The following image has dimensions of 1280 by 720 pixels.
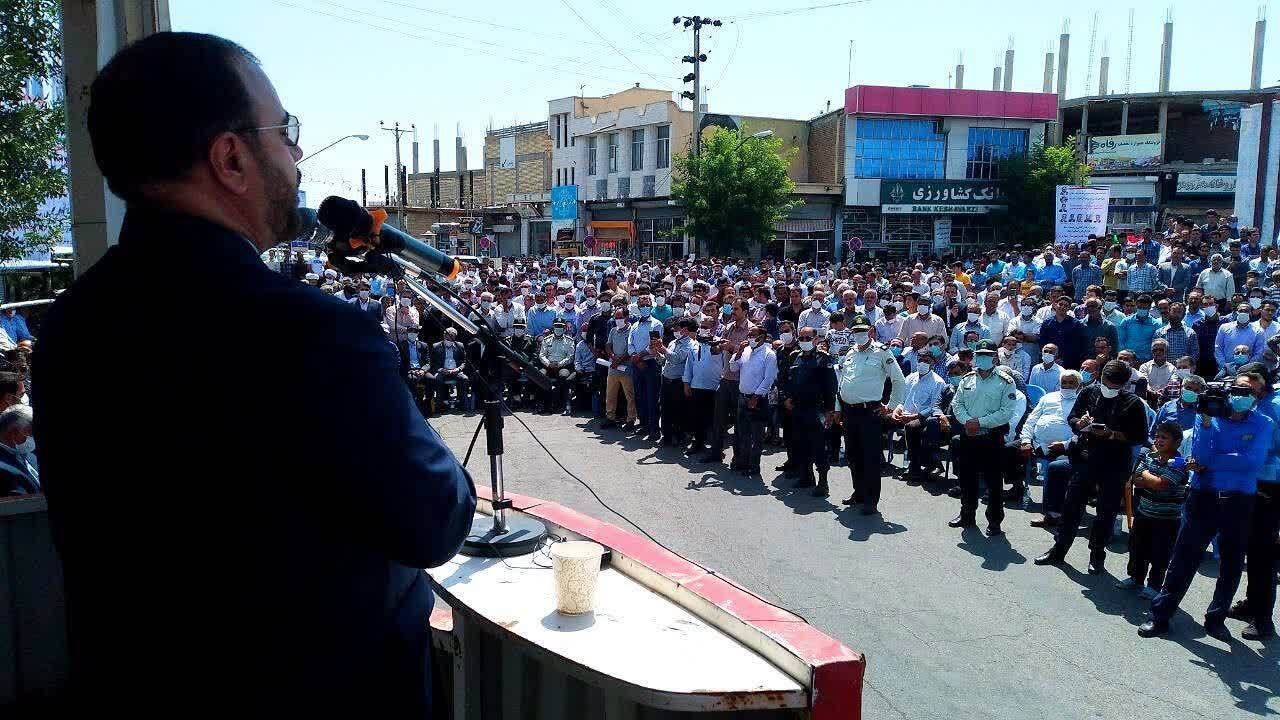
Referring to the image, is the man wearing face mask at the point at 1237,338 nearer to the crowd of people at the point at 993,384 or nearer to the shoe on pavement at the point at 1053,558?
the crowd of people at the point at 993,384

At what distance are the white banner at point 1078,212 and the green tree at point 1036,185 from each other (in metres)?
13.9

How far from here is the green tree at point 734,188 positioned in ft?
115

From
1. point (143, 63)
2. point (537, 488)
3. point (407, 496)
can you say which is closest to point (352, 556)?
point (407, 496)

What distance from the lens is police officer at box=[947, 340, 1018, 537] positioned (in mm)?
8805

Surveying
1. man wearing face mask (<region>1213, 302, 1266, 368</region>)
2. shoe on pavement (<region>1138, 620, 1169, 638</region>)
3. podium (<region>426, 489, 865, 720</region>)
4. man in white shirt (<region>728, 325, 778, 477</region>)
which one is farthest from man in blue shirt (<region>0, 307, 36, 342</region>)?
man wearing face mask (<region>1213, 302, 1266, 368</region>)

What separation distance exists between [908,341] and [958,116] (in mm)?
28591

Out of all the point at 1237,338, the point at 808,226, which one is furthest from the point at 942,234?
the point at 1237,338

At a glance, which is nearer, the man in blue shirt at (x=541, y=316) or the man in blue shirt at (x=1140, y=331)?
the man in blue shirt at (x=1140, y=331)

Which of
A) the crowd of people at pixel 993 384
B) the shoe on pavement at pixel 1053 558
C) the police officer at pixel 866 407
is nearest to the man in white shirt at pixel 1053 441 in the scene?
the crowd of people at pixel 993 384

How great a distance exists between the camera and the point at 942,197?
39.5m

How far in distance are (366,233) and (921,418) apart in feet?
31.8

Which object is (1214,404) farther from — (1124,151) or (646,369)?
(1124,151)

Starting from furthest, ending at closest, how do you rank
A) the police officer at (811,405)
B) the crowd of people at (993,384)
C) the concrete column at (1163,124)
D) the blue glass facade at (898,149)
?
the concrete column at (1163,124)
the blue glass facade at (898,149)
the police officer at (811,405)
the crowd of people at (993,384)

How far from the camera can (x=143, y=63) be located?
123 cm
